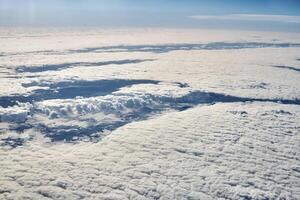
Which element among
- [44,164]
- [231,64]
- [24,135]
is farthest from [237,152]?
[231,64]


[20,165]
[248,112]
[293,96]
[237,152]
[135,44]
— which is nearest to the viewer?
[20,165]

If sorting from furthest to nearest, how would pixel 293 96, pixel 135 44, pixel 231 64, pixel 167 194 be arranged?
pixel 135 44 < pixel 231 64 < pixel 293 96 < pixel 167 194

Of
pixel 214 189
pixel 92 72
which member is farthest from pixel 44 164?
pixel 92 72

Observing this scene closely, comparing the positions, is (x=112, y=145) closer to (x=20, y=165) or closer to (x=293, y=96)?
(x=20, y=165)

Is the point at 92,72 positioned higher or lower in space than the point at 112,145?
higher

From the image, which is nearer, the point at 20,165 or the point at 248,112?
the point at 20,165

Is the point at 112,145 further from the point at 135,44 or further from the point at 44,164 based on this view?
the point at 135,44
